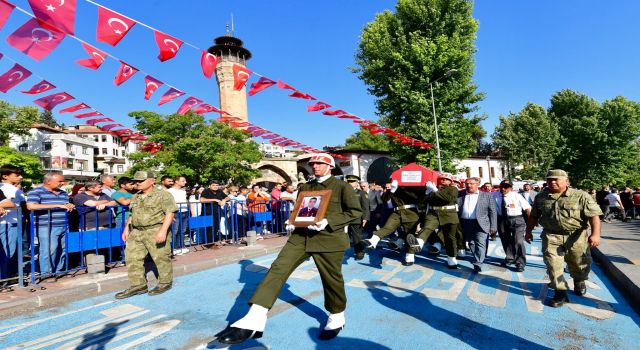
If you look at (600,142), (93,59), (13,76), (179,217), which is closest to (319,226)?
(179,217)

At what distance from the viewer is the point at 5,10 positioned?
5074 millimetres

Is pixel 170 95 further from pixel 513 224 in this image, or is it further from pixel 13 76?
pixel 513 224

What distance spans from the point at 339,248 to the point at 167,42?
5480mm

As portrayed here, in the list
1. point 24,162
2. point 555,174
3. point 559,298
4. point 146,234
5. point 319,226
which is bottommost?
point 559,298

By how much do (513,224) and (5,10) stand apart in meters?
9.21

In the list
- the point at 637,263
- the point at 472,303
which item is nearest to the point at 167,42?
the point at 472,303

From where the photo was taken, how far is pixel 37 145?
53.5m

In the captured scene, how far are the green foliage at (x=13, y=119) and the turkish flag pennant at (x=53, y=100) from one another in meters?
38.2

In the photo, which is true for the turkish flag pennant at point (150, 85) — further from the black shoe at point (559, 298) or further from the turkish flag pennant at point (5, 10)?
the black shoe at point (559, 298)

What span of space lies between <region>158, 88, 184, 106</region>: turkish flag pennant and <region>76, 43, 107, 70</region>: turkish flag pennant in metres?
2.31

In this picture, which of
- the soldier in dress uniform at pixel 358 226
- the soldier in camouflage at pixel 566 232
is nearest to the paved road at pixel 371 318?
the soldier in camouflage at pixel 566 232

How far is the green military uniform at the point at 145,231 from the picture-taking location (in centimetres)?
485

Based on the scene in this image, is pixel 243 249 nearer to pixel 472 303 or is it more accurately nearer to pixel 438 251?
pixel 438 251

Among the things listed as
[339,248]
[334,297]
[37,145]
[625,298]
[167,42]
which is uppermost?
[37,145]
